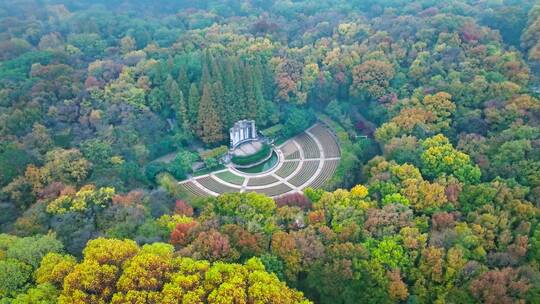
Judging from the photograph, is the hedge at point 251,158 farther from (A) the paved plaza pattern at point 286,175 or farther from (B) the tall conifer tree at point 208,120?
(B) the tall conifer tree at point 208,120

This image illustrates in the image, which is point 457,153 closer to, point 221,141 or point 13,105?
point 221,141

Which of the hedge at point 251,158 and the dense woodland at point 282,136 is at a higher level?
the dense woodland at point 282,136

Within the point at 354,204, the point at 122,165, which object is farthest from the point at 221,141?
the point at 354,204

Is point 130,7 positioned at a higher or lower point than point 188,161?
higher

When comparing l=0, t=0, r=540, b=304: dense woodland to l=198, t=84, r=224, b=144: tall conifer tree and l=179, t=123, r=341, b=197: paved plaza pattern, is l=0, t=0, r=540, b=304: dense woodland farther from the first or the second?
l=179, t=123, r=341, b=197: paved plaza pattern

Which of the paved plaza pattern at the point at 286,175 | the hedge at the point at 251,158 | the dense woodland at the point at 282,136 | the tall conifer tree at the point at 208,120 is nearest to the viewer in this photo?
the dense woodland at the point at 282,136

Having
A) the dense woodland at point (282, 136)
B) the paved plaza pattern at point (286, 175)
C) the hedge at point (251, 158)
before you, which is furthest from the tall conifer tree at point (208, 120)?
the paved plaza pattern at point (286, 175)
